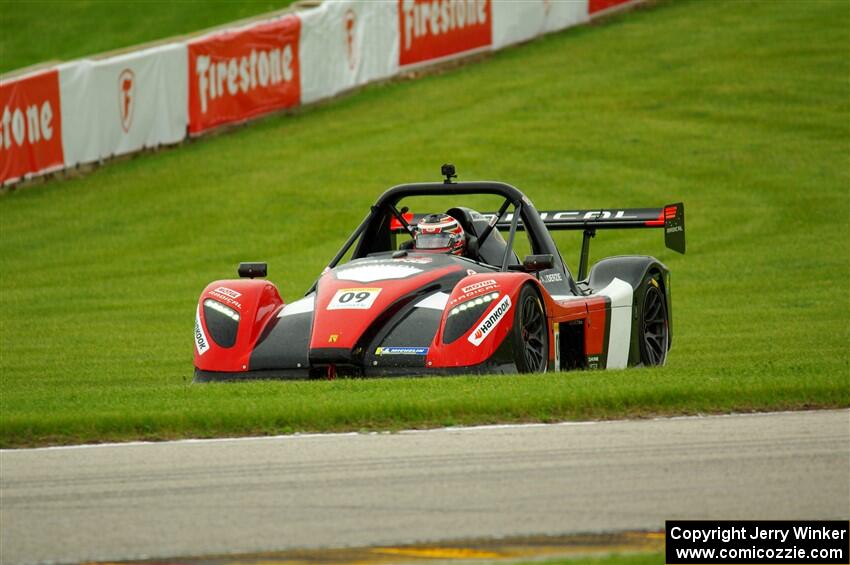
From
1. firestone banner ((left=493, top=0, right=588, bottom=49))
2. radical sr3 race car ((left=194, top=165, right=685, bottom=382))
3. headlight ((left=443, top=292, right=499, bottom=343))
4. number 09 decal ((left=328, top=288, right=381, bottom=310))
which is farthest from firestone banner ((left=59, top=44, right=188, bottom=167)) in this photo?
headlight ((left=443, top=292, right=499, bottom=343))

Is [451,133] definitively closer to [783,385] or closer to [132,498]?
[783,385]

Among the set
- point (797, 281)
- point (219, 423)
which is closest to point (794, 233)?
point (797, 281)

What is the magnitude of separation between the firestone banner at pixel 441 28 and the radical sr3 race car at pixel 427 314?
18.6 metres

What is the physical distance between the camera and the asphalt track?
21.4 feet

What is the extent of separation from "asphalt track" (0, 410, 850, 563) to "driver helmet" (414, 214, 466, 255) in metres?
3.38

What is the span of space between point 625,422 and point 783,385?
135 centimetres

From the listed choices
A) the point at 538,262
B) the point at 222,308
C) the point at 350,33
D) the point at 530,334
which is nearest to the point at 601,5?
the point at 350,33

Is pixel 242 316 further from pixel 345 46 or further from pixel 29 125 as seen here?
pixel 345 46

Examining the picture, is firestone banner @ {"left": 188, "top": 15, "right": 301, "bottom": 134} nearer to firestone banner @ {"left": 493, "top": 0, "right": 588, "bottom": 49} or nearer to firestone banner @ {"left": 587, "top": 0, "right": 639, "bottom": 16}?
firestone banner @ {"left": 493, "top": 0, "right": 588, "bottom": 49}

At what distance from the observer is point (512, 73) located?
31938 mm

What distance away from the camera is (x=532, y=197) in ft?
77.3

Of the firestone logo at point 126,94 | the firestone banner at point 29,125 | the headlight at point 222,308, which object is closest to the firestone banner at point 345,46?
the firestone logo at point 126,94

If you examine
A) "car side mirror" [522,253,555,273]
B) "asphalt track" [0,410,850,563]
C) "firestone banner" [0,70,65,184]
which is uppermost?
"firestone banner" [0,70,65,184]

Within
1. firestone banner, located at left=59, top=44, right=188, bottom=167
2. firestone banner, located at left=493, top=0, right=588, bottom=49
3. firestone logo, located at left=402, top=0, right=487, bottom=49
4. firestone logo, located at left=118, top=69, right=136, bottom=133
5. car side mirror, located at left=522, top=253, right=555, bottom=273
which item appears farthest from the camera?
firestone banner, located at left=493, top=0, right=588, bottom=49
